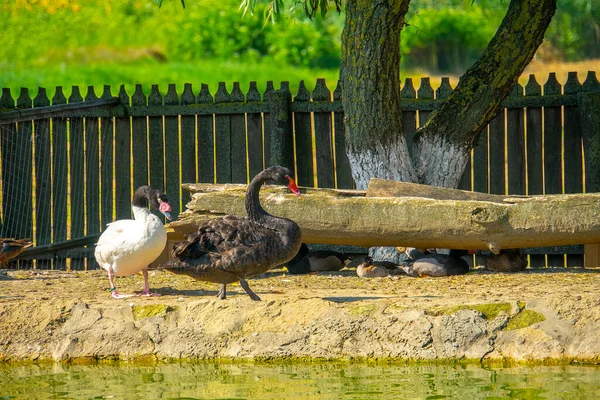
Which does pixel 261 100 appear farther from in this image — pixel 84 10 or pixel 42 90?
pixel 84 10

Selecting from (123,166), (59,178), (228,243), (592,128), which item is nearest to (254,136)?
(123,166)

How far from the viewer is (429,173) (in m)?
11.6

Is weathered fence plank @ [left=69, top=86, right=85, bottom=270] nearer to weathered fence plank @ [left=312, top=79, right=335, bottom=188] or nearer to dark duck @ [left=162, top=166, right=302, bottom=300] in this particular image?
weathered fence plank @ [left=312, top=79, right=335, bottom=188]

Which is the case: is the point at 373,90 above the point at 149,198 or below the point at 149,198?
above

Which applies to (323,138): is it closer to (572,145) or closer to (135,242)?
(572,145)

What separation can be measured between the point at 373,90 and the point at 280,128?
1.51 metres

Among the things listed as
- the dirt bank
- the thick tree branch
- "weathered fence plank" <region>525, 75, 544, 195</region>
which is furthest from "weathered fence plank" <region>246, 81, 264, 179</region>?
the dirt bank

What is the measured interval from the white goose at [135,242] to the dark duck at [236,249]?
0.31 meters

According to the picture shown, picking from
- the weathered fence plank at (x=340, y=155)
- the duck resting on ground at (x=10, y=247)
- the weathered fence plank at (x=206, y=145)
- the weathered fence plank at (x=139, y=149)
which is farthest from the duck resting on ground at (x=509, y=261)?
the duck resting on ground at (x=10, y=247)

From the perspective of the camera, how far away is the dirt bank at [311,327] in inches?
297

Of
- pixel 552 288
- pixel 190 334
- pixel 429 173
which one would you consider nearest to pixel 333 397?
pixel 190 334

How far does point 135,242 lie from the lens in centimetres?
886

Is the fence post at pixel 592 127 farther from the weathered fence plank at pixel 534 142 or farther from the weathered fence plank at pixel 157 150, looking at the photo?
the weathered fence plank at pixel 157 150

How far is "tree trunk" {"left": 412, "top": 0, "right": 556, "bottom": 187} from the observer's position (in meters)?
11.2
